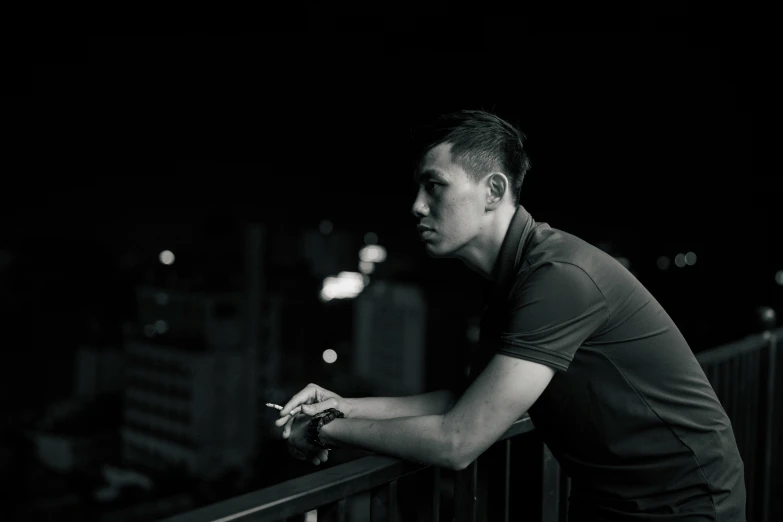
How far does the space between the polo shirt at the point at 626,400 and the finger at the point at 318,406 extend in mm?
584

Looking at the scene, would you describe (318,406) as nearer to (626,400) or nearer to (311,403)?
(311,403)

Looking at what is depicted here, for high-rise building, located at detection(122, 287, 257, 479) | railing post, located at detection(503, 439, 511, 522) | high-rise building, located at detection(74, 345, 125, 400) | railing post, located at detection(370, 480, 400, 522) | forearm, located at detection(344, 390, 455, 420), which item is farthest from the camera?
high-rise building, located at detection(74, 345, 125, 400)

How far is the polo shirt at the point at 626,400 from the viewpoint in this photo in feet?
5.20

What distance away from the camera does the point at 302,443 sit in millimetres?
1865

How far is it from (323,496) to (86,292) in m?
69.1

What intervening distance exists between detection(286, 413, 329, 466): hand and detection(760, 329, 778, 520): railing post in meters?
2.78

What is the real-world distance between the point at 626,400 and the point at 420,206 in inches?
29.3

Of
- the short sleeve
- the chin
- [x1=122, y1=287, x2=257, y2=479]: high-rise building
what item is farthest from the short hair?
[x1=122, y1=287, x2=257, y2=479]: high-rise building

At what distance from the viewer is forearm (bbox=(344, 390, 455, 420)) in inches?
80.9

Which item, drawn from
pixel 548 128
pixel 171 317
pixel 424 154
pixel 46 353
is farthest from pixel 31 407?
pixel 424 154

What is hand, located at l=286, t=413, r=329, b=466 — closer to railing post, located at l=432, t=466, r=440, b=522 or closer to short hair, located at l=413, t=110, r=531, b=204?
railing post, located at l=432, t=466, r=440, b=522

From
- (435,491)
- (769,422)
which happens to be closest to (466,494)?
(435,491)

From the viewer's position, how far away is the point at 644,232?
1812cm

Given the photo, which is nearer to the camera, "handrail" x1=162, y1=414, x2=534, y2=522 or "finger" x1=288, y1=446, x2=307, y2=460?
"handrail" x1=162, y1=414, x2=534, y2=522
